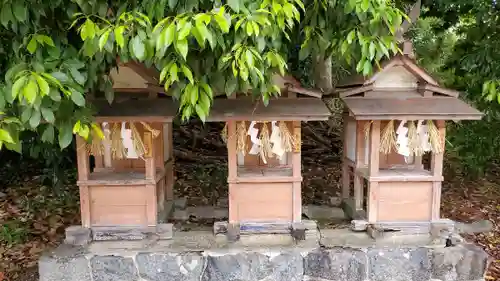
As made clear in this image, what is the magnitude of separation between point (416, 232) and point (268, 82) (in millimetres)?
2217

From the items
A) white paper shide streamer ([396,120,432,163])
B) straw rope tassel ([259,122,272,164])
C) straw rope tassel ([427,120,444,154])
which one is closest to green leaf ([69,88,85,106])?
straw rope tassel ([259,122,272,164])

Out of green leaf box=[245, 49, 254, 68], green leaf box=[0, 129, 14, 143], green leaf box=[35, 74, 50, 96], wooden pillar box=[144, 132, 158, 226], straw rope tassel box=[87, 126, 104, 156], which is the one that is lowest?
wooden pillar box=[144, 132, 158, 226]

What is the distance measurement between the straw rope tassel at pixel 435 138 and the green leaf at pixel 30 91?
3.33 meters

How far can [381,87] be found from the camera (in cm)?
441

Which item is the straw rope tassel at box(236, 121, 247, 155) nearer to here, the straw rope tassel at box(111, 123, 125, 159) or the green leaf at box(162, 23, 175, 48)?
the straw rope tassel at box(111, 123, 125, 159)

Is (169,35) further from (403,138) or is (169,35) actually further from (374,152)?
(403,138)

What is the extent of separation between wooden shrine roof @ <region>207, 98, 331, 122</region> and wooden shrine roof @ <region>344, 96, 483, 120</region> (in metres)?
0.32

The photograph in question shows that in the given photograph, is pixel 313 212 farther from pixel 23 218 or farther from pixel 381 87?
pixel 23 218

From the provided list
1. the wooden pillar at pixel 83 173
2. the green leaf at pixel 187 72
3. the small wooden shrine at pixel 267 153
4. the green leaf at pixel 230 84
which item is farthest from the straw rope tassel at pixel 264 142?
the wooden pillar at pixel 83 173

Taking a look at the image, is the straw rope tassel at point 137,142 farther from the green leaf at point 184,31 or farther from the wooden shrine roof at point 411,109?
the wooden shrine roof at point 411,109

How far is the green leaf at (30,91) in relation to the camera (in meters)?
2.57

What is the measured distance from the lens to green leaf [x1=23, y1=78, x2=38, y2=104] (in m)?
2.57

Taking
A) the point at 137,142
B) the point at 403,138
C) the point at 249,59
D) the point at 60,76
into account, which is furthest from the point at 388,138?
the point at 60,76

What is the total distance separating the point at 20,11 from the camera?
2.98 meters
